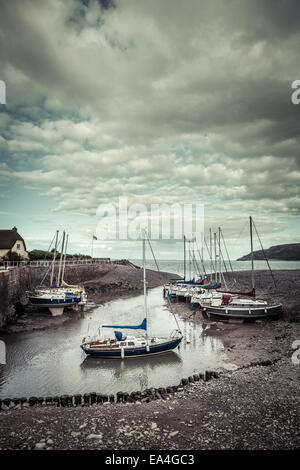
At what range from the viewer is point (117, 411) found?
1294 centimetres

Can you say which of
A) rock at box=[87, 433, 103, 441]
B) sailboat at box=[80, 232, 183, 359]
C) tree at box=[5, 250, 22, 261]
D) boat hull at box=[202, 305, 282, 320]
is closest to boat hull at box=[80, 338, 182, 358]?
sailboat at box=[80, 232, 183, 359]

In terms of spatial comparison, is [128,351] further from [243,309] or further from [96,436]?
[243,309]

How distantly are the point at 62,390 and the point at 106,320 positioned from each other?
1917 cm

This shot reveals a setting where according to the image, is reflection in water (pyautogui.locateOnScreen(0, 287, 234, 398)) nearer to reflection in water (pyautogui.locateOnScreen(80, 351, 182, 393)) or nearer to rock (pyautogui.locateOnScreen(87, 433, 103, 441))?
reflection in water (pyautogui.locateOnScreen(80, 351, 182, 393))

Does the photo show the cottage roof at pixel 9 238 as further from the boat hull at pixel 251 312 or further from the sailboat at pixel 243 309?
the boat hull at pixel 251 312

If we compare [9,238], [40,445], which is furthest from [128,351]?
[9,238]

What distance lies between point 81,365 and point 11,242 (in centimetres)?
4715

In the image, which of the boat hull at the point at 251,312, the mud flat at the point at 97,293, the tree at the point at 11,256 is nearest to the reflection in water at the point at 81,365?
the mud flat at the point at 97,293

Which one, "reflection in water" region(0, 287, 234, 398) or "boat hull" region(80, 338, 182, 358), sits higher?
"boat hull" region(80, 338, 182, 358)

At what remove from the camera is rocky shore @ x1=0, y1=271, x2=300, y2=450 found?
10.2 m

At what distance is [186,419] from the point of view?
1181 cm

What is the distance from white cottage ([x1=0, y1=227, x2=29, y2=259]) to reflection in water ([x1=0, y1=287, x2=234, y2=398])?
34461 mm

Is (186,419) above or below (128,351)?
above

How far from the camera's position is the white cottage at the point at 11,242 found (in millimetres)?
57125
